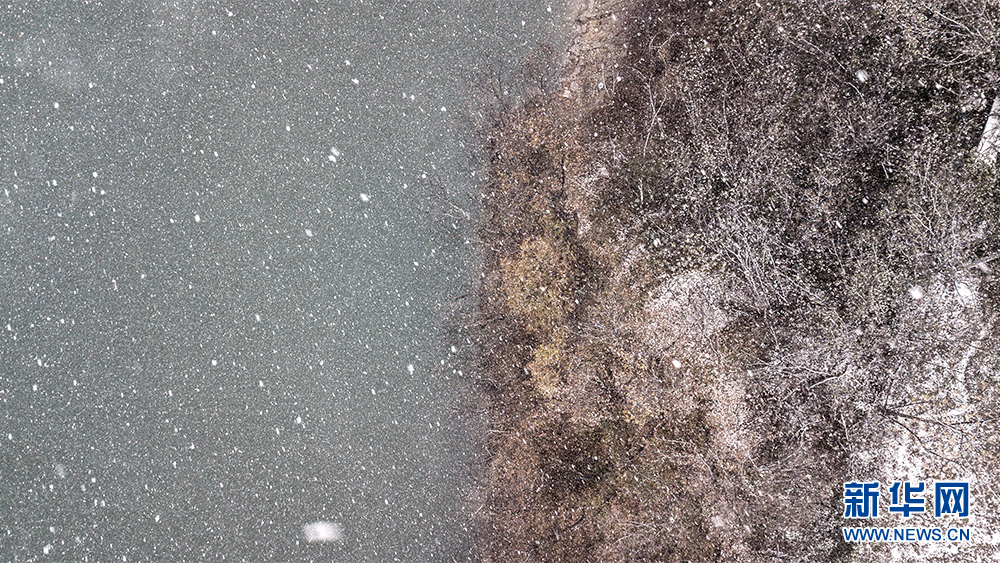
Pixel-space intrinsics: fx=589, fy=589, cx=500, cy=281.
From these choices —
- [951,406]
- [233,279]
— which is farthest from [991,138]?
[233,279]

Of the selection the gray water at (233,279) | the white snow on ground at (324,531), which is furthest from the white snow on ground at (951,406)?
the white snow on ground at (324,531)

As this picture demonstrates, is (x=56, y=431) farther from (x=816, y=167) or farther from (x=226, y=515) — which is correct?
(x=816, y=167)

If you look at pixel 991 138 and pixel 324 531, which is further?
pixel 324 531

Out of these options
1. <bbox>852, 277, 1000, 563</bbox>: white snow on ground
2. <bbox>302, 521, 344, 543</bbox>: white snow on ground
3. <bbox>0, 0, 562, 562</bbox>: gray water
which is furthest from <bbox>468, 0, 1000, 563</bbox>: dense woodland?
<bbox>302, 521, 344, 543</bbox>: white snow on ground

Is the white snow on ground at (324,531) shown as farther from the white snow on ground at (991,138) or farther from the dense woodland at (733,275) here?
the white snow on ground at (991,138)

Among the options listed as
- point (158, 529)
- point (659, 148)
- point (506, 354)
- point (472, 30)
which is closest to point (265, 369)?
point (158, 529)

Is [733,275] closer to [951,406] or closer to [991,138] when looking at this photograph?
[951,406]
